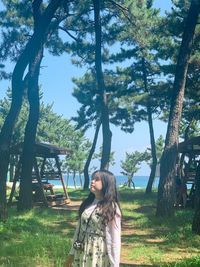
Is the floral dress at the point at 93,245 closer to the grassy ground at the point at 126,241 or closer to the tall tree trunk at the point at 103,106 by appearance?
the grassy ground at the point at 126,241

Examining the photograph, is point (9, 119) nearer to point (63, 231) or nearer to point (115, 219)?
point (63, 231)

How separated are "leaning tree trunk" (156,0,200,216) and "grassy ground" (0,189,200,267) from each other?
635mm

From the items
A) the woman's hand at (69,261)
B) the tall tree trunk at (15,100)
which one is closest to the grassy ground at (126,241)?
the tall tree trunk at (15,100)

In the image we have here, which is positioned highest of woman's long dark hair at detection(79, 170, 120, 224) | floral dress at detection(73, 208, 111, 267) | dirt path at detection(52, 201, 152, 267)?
woman's long dark hair at detection(79, 170, 120, 224)

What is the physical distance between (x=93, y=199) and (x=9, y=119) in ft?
27.2

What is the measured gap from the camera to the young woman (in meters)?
3.16

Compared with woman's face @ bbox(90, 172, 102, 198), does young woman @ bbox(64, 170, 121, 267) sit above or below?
below

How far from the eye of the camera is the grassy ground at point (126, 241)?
20.5ft

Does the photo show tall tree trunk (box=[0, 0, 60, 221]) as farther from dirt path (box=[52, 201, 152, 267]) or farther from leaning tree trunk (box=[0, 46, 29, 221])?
dirt path (box=[52, 201, 152, 267])

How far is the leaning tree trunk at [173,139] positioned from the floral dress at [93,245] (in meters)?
8.05

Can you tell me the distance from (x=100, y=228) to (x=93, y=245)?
7.6 inches

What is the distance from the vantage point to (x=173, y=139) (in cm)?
1120

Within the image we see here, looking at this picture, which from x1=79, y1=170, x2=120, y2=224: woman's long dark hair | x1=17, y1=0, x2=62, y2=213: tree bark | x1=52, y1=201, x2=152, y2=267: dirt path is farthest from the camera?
x1=17, y1=0, x2=62, y2=213: tree bark

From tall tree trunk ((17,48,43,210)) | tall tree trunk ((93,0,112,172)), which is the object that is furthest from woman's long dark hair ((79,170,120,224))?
tall tree trunk ((93,0,112,172))
